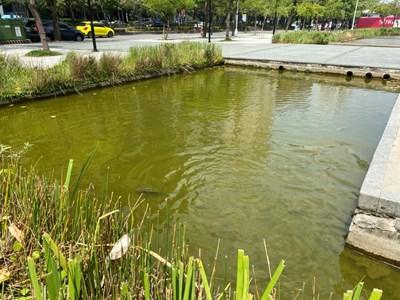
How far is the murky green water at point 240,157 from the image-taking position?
328 cm

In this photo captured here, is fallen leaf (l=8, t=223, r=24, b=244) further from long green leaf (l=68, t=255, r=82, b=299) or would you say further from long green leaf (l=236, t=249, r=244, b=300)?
long green leaf (l=236, t=249, r=244, b=300)

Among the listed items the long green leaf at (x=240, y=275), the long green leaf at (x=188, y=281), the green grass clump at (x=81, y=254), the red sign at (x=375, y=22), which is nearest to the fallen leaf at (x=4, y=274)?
the green grass clump at (x=81, y=254)

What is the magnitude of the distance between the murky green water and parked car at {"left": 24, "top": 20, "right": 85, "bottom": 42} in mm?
15779

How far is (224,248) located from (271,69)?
1222 cm

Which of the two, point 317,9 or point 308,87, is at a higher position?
point 317,9

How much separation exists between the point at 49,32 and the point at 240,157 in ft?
72.6

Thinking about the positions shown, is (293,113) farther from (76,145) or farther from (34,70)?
(34,70)

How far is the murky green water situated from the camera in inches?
129

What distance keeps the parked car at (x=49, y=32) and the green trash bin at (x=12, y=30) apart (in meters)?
0.60

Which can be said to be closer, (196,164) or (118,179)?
(118,179)

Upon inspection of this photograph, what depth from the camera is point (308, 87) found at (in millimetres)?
Result: 10906

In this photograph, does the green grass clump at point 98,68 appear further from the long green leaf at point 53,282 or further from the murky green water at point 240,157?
the long green leaf at point 53,282

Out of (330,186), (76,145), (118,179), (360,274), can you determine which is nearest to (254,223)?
(360,274)

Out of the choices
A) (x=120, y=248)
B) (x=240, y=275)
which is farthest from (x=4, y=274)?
(x=240, y=275)
